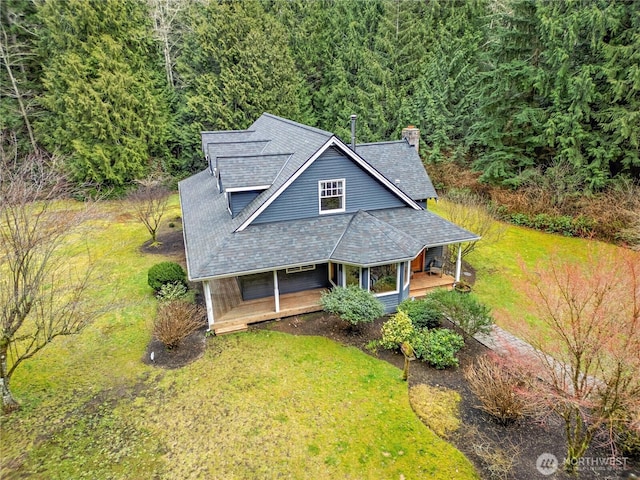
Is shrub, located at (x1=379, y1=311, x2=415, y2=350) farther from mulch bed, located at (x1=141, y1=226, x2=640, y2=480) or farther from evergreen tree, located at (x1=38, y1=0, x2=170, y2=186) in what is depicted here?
evergreen tree, located at (x1=38, y1=0, x2=170, y2=186)

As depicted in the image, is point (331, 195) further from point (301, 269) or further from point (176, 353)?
point (176, 353)

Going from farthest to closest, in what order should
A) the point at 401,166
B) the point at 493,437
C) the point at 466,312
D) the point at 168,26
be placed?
the point at 168,26 < the point at 401,166 < the point at 466,312 < the point at 493,437

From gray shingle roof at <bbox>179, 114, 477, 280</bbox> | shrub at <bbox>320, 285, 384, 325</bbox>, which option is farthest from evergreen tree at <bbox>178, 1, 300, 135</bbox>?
shrub at <bbox>320, 285, 384, 325</bbox>

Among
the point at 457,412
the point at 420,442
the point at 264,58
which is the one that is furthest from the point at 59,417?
the point at 264,58

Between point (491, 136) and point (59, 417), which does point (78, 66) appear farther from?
point (491, 136)

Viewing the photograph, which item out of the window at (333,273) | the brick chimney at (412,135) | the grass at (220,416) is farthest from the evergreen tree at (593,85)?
the grass at (220,416)

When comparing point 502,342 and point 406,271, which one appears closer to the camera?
point 502,342

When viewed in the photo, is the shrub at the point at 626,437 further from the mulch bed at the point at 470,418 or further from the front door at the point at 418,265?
the front door at the point at 418,265

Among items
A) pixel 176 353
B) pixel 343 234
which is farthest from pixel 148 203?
pixel 343 234
